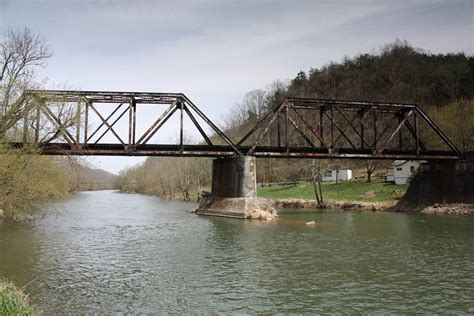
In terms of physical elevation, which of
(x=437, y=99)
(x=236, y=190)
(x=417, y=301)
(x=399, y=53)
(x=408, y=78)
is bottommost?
(x=417, y=301)

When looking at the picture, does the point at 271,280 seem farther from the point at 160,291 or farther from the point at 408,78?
the point at 408,78

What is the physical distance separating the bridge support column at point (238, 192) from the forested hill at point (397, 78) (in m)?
68.5

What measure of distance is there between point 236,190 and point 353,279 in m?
26.5

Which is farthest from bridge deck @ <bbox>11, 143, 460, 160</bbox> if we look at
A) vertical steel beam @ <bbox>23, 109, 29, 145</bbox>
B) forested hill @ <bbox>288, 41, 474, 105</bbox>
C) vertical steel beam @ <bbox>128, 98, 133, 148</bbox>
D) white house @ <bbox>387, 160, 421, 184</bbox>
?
forested hill @ <bbox>288, 41, 474, 105</bbox>

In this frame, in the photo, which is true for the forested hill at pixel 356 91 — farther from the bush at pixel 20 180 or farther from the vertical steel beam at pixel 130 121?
the bush at pixel 20 180

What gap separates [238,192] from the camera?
1651 inches

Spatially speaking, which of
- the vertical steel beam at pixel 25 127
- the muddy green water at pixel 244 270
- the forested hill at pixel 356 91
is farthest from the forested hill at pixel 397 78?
the vertical steel beam at pixel 25 127

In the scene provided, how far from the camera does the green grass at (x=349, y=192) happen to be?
189 feet

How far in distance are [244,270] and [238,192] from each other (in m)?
24.3

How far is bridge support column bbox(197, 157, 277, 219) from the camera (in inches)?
1617

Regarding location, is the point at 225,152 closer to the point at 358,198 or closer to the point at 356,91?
the point at 358,198

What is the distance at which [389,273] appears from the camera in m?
17.0

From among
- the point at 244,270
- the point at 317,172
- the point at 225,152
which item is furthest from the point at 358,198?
the point at 244,270

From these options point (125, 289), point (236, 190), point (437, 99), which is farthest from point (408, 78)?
point (125, 289)
